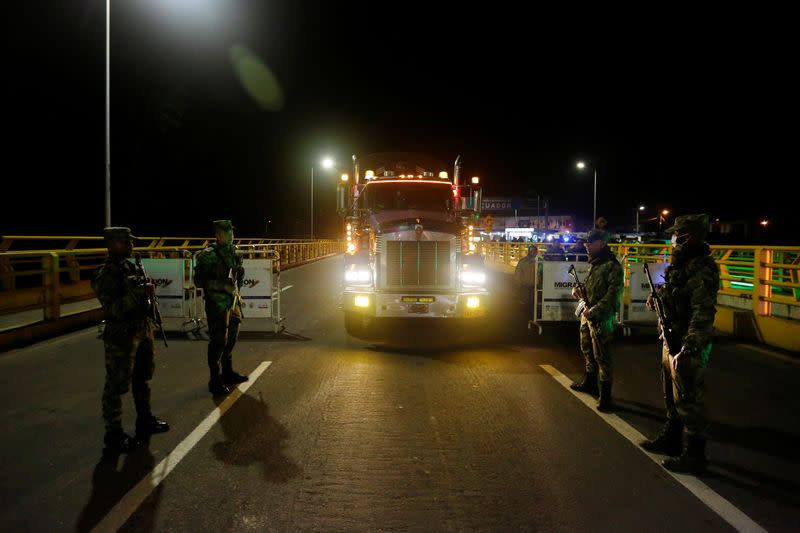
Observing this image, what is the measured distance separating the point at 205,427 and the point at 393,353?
423cm

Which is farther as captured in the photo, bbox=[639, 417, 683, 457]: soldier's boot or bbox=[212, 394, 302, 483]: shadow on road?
bbox=[639, 417, 683, 457]: soldier's boot

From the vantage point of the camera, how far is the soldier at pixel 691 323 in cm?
477

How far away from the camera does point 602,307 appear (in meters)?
6.45

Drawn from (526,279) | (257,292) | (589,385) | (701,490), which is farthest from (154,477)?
(526,279)

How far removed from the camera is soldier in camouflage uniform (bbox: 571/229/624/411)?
6.45m

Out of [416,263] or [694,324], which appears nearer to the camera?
[694,324]

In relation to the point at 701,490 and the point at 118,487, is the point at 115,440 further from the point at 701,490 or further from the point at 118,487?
the point at 701,490

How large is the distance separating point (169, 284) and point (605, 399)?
841 cm

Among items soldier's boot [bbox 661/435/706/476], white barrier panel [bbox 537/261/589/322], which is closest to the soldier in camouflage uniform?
soldier's boot [bbox 661/435/706/476]

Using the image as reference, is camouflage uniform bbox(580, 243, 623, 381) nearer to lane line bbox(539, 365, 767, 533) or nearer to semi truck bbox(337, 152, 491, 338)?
lane line bbox(539, 365, 767, 533)

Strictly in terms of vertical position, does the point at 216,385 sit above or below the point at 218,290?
below

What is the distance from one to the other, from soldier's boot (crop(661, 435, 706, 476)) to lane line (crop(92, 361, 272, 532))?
12.8 feet

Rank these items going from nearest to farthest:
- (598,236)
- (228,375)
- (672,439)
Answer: (672,439), (598,236), (228,375)

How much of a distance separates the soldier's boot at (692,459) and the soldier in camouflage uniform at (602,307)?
63.9 inches
